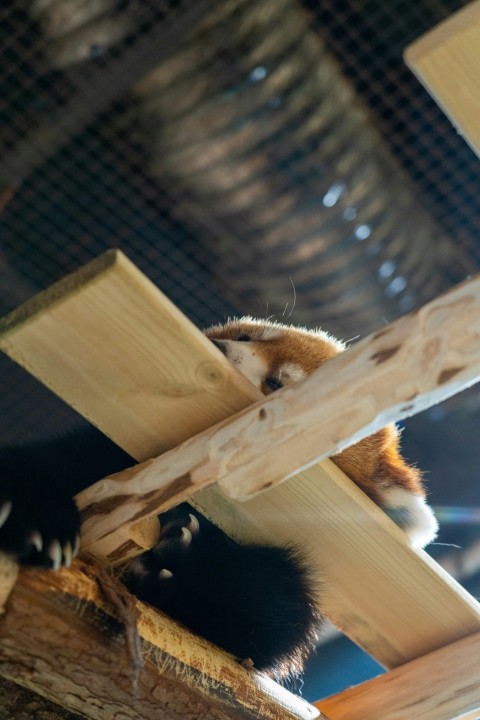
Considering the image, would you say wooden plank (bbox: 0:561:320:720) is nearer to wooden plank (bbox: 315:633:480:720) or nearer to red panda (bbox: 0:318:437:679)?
red panda (bbox: 0:318:437:679)

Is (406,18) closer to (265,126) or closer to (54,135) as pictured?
(265,126)

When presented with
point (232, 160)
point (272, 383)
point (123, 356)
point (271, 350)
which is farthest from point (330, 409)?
point (232, 160)

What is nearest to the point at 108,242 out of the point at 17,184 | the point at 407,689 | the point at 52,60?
the point at 17,184

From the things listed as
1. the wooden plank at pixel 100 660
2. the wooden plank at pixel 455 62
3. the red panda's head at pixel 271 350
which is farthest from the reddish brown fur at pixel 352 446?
the wooden plank at pixel 455 62

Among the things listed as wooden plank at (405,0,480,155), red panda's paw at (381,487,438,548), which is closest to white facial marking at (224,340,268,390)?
red panda's paw at (381,487,438,548)

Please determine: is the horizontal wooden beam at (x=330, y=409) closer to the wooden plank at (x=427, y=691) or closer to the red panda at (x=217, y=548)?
the red panda at (x=217, y=548)

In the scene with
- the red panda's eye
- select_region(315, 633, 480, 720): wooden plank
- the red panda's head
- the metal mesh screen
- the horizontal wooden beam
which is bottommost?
select_region(315, 633, 480, 720): wooden plank
